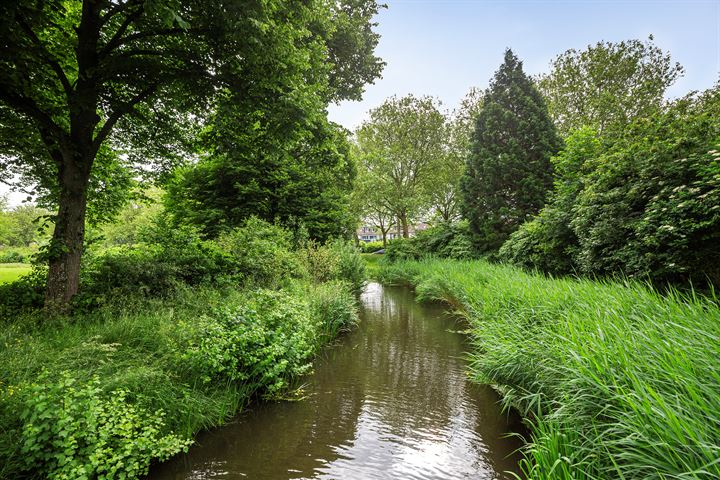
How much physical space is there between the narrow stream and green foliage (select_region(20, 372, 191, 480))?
0.58 metres

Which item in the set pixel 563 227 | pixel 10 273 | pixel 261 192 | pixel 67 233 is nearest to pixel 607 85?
pixel 563 227

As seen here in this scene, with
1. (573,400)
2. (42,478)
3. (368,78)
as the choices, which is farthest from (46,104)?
(368,78)

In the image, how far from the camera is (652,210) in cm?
558

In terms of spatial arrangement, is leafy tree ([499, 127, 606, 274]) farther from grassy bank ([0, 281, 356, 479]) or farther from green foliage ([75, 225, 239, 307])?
green foliage ([75, 225, 239, 307])

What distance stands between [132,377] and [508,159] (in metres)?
16.3

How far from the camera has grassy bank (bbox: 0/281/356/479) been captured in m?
2.62

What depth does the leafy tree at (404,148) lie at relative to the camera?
2564cm

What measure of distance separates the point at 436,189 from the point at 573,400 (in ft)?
85.2

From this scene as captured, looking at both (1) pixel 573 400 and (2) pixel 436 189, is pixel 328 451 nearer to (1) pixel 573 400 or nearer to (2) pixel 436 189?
(1) pixel 573 400

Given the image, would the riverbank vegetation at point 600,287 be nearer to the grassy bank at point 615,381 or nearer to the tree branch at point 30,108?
the grassy bank at point 615,381

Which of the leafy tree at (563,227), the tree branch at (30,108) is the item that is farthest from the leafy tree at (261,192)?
the leafy tree at (563,227)

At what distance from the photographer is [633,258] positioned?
230 inches

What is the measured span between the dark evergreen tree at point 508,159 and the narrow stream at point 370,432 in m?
10.7

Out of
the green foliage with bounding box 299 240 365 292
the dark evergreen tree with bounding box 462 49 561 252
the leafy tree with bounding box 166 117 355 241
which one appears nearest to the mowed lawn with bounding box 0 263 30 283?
the leafy tree with bounding box 166 117 355 241
